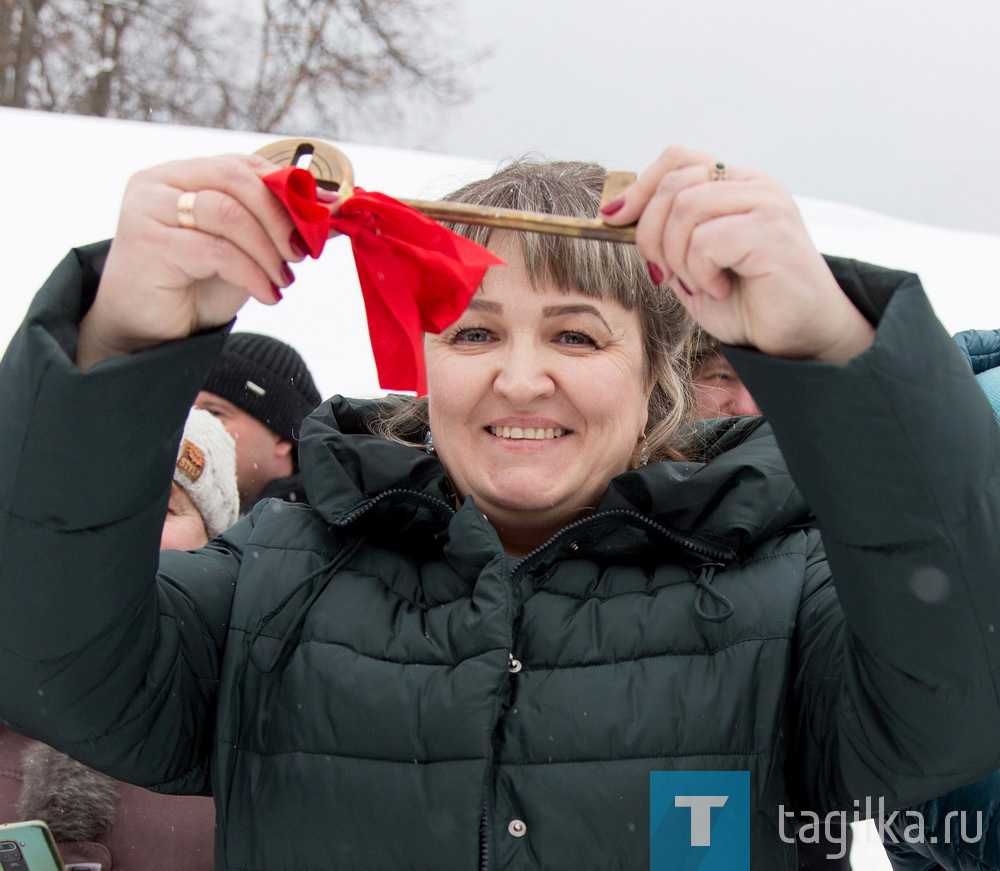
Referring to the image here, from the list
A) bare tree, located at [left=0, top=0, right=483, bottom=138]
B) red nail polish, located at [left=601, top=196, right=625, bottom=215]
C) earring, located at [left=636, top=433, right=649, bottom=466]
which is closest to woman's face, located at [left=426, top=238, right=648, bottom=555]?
earring, located at [left=636, top=433, right=649, bottom=466]

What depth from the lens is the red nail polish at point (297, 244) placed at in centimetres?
119

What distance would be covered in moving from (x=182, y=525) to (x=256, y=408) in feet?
3.76

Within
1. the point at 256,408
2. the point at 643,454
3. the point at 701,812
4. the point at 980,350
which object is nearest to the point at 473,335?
the point at 643,454

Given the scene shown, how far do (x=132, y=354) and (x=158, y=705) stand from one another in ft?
1.72

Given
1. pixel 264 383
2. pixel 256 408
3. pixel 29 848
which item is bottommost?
pixel 29 848

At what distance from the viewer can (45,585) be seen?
3.98 feet

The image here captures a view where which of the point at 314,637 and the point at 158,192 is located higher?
the point at 158,192

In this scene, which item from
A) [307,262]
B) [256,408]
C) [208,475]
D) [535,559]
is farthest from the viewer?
[307,262]

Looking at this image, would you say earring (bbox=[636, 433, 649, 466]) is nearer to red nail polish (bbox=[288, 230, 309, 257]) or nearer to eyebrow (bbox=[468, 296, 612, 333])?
eyebrow (bbox=[468, 296, 612, 333])

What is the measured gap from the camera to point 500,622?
142 cm

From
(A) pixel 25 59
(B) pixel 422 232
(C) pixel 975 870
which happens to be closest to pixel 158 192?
(B) pixel 422 232

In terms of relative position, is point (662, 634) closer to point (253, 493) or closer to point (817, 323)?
point (817, 323)

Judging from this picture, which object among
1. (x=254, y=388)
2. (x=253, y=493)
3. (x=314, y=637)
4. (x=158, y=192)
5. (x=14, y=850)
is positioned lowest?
(x=14, y=850)

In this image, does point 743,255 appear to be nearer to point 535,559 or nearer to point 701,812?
point 535,559
